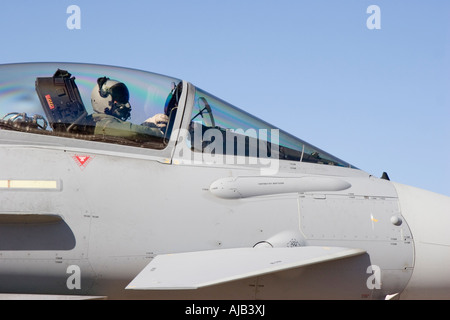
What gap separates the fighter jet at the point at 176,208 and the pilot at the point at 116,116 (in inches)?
0.5

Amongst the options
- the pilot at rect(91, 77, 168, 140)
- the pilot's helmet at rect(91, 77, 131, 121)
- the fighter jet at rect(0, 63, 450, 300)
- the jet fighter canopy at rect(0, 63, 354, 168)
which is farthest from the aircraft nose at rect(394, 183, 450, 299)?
the pilot's helmet at rect(91, 77, 131, 121)

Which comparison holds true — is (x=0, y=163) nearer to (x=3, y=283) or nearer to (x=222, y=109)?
(x=3, y=283)

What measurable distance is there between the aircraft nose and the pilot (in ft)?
9.52

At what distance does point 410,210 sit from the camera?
743 cm

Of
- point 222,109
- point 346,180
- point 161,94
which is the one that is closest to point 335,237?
point 346,180

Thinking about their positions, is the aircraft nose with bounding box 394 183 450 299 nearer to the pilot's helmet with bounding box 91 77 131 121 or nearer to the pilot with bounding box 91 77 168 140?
the pilot with bounding box 91 77 168 140

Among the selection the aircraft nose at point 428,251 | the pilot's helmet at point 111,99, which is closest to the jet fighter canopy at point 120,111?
the pilot's helmet at point 111,99

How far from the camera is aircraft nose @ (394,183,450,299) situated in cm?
722

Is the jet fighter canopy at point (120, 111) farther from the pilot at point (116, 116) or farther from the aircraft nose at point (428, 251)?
the aircraft nose at point (428, 251)

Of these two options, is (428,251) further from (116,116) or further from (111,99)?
(111,99)

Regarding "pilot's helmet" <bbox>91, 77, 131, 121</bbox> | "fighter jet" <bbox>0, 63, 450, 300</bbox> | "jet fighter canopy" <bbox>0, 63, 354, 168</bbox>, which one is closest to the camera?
"fighter jet" <bbox>0, 63, 450, 300</bbox>

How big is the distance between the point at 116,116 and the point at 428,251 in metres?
3.77

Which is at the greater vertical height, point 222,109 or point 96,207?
point 222,109
